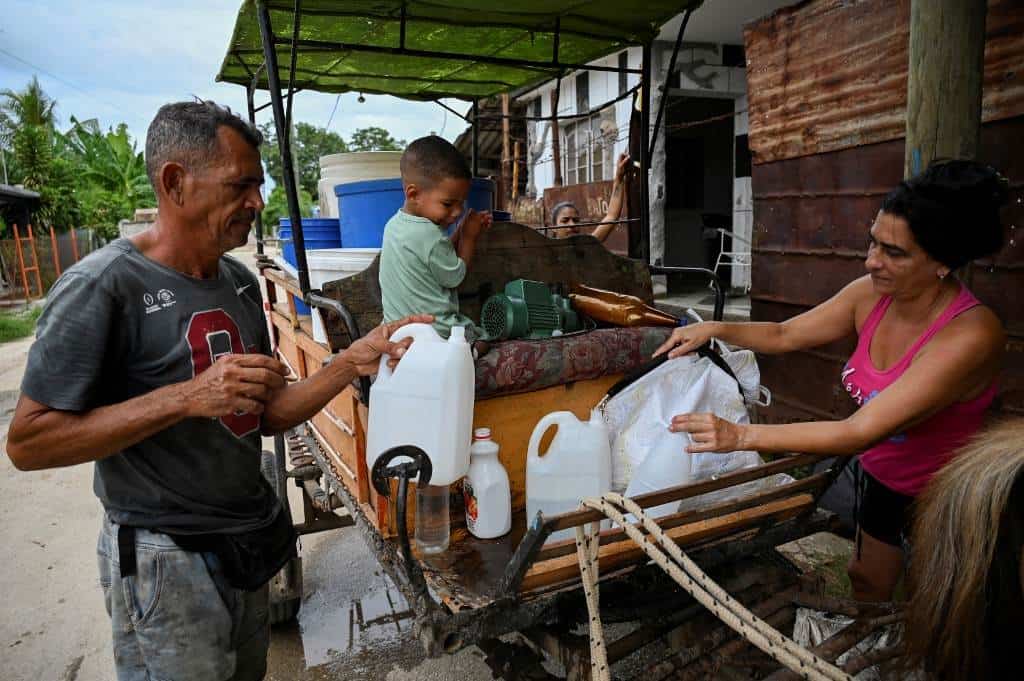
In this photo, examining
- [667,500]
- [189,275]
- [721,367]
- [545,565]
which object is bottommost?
[545,565]

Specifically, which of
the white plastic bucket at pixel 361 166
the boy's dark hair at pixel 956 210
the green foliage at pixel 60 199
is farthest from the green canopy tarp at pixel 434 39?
the green foliage at pixel 60 199

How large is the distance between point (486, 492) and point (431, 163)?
53.1 inches

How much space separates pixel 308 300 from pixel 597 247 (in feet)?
5.66

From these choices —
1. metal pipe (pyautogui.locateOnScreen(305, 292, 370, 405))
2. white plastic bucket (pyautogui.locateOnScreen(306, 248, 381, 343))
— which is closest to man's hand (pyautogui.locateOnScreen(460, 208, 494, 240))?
white plastic bucket (pyautogui.locateOnScreen(306, 248, 381, 343))

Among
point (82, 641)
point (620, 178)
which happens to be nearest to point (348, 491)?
point (82, 641)

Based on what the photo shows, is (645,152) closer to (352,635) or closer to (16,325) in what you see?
(352,635)

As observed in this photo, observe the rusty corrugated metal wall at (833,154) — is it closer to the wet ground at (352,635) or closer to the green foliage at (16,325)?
the wet ground at (352,635)

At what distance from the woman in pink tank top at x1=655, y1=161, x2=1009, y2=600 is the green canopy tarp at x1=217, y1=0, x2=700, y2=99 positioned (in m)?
1.83

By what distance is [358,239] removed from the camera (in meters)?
3.34

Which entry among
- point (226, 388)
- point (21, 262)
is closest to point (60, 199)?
point (21, 262)

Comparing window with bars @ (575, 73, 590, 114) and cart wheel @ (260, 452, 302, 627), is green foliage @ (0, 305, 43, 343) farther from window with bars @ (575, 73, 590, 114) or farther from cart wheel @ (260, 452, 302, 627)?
cart wheel @ (260, 452, 302, 627)

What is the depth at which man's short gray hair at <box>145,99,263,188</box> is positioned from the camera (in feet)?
4.96

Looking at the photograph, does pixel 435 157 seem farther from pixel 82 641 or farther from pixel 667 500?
pixel 82 641

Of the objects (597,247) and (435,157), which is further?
(597,247)
